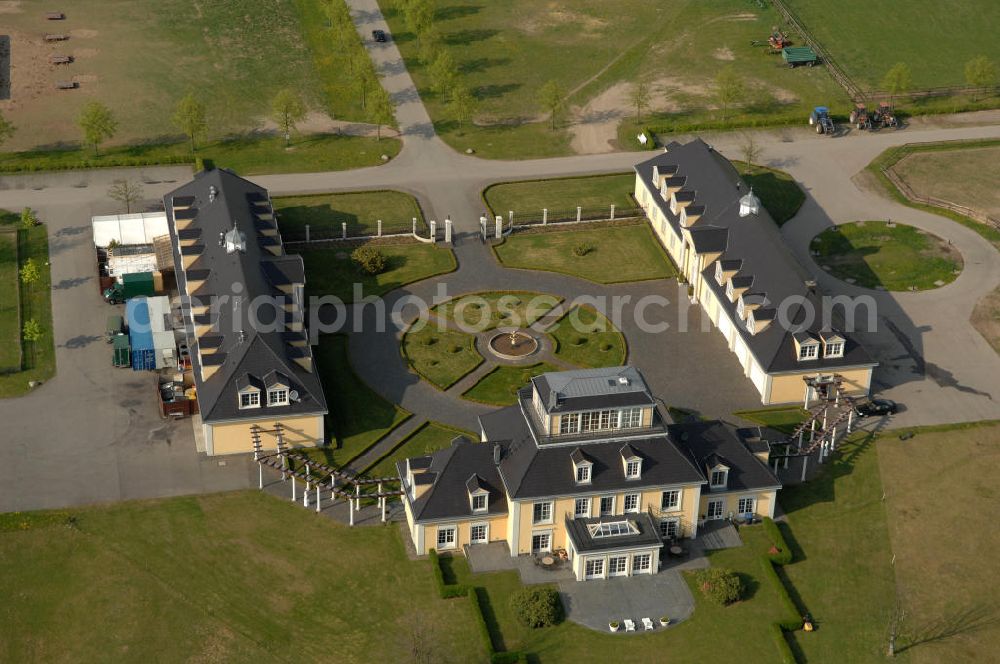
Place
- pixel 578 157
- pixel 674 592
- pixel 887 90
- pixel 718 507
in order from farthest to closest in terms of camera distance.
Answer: pixel 887 90 → pixel 578 157 → pixel 718 507 → pixel 674 592

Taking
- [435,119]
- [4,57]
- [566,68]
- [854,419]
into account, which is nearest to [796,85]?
[566,68]

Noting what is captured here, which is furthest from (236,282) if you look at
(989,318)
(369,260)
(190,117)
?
(989,318)

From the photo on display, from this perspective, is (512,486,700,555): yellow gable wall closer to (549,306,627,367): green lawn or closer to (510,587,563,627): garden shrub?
(510,587,563,627): garden shrub

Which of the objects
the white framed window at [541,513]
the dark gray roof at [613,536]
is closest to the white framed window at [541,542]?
the white framed window at [541,513]

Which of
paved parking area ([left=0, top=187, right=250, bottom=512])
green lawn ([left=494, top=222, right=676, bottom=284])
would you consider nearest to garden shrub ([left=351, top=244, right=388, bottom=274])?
green lawn ([left=494, top=222, right=676, bottom=284])

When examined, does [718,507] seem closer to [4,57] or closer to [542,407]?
[542,407]

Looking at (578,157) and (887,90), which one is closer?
(578,157)

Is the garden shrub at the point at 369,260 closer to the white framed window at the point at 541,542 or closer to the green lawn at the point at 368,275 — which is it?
the green lawn at the point at 368,275
